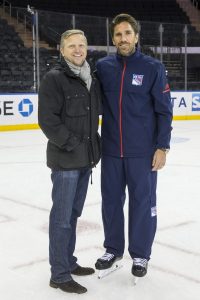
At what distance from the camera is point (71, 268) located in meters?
2.84

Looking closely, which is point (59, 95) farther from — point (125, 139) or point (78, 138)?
point (125, 139)

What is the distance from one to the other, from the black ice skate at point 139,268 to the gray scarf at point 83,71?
36.9 inches

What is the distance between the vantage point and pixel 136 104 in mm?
2729

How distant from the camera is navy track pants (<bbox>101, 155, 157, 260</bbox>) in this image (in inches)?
109

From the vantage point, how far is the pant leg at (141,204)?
9.04ft

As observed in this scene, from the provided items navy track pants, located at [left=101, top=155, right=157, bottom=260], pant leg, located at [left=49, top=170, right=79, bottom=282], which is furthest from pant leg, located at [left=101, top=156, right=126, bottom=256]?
pant leg, located at [left=49, top=170, right=79, bottom=282]

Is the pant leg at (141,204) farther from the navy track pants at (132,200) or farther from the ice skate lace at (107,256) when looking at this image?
the ice skate lace at (107,256)

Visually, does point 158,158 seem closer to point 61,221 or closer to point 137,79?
point 137,79

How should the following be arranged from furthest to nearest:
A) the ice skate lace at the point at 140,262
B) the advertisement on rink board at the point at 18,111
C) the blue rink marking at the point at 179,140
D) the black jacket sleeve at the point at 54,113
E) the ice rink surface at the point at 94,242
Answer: the advertisement on rink board at the point at 18,111, the blue rink marking at the point at 179,140, the ice skate lace at the point at 140,262, the ice rink surface at the point at 94,242, the black jacket sleeve at the point at 54,113

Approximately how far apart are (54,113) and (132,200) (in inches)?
25.9

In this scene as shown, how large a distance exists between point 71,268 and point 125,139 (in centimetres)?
74

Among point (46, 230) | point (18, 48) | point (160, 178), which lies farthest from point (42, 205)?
point (18, 48)

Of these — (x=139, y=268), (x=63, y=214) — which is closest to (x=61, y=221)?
(x=63, y=214)

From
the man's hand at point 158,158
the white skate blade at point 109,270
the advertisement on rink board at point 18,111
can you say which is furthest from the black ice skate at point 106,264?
the advertisement on rink board at point 18,111
